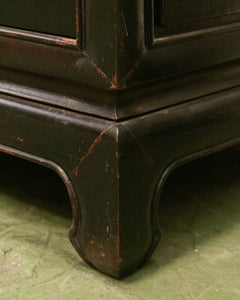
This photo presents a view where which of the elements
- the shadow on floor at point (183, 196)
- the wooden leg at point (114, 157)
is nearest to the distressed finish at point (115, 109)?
the wooden leg at point (114, 157)

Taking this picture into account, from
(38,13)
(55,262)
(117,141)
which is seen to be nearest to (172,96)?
(117,141)

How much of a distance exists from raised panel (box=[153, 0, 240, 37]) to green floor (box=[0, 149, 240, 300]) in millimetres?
530

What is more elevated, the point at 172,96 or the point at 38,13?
the point at 38,13

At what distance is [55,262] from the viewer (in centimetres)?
149

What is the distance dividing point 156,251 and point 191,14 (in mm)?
565

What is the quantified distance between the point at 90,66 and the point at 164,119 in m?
0.21

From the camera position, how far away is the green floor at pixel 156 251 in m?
1.38

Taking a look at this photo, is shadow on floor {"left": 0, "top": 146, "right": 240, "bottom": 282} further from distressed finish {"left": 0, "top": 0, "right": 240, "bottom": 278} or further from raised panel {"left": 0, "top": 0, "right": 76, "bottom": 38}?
raised panel {"left": 0, "top": 0, "right": 76, "bottom": 38}

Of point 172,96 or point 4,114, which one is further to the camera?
Answer: point 4,114

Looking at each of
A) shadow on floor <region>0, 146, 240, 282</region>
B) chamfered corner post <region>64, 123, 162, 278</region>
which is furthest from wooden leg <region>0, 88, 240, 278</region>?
shadow on floor <region>0, 146, 240, 282</region>

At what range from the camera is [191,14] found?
1383 mm

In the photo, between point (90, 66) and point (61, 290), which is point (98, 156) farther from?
point (61, 290)

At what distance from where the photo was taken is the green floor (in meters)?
1.38

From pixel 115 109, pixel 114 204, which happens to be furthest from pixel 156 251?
pixel 115 109
